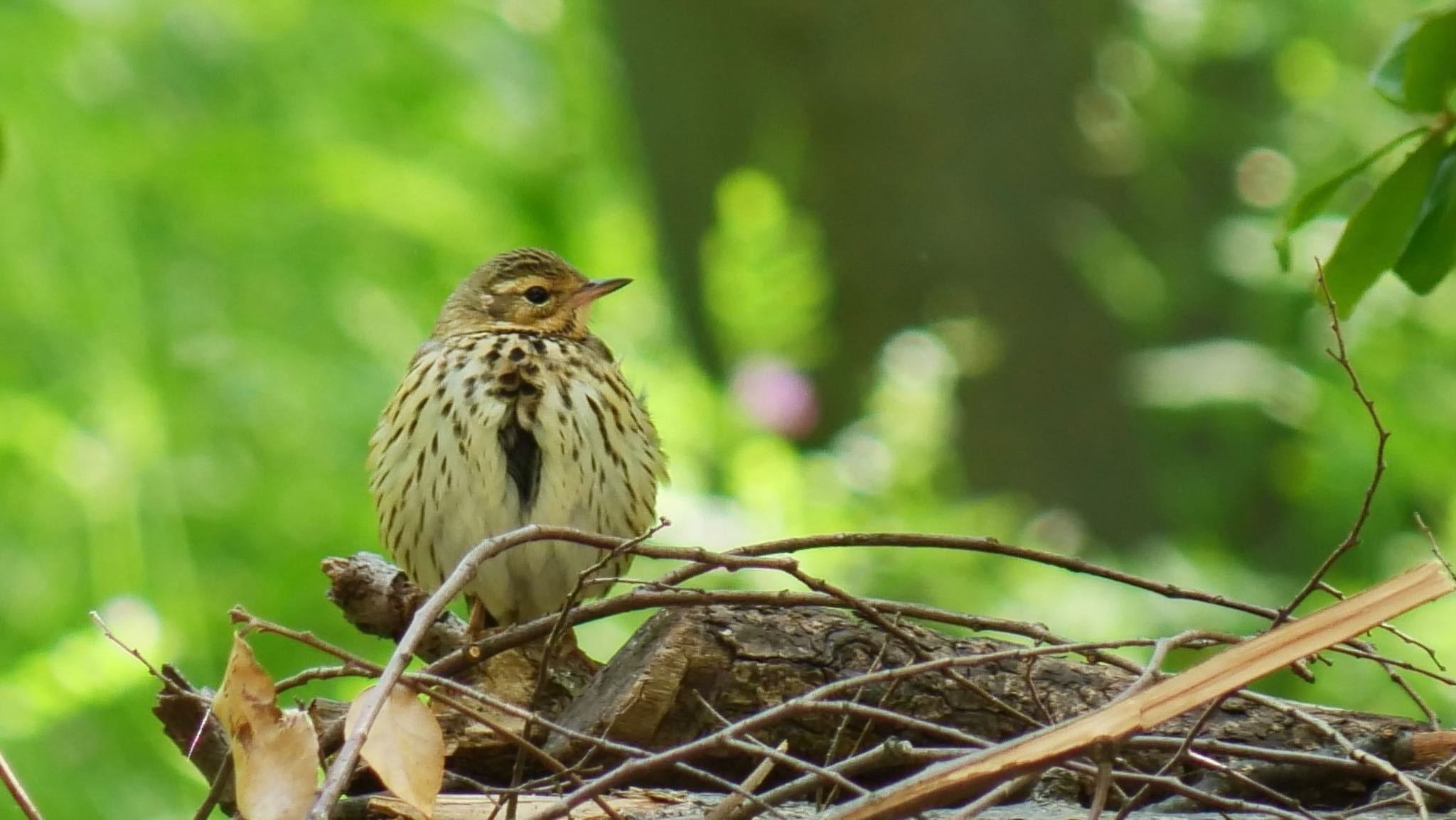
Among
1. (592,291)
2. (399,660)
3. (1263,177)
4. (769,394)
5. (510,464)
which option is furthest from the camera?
(1263,177)

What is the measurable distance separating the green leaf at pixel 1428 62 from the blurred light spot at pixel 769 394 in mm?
5536

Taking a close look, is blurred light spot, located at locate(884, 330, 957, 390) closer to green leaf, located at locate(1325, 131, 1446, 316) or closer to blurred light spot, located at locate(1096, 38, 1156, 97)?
blurred light spot, located at locate(1096, 38, 1156, 97)

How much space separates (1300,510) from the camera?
11.1m

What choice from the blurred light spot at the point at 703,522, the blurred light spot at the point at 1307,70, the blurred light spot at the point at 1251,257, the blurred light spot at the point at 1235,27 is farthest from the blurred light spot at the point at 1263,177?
the blurred light spot at the point at 703,522

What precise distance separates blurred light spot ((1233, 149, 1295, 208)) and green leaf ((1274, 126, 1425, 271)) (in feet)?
24.2

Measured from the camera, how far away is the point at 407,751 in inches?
127

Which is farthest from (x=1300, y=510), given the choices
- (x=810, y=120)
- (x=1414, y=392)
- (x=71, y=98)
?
(x=71, y=98)

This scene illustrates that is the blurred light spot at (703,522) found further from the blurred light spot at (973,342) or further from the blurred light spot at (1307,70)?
the blurred light spot at (1307,70)

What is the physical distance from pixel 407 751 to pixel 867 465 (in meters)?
5.51

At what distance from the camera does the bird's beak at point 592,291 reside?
21.5 feet

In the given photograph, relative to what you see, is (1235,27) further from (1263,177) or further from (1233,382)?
(1233,382)

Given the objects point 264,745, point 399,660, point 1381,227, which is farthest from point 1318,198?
point 264,745

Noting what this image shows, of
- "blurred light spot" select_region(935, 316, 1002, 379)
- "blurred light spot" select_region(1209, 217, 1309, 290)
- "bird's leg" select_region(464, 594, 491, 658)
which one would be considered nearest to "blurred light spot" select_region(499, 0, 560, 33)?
"blurred light spot" select_region(935, 316, 1002, 379)

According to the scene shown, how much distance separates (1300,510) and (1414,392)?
2.81 meters
